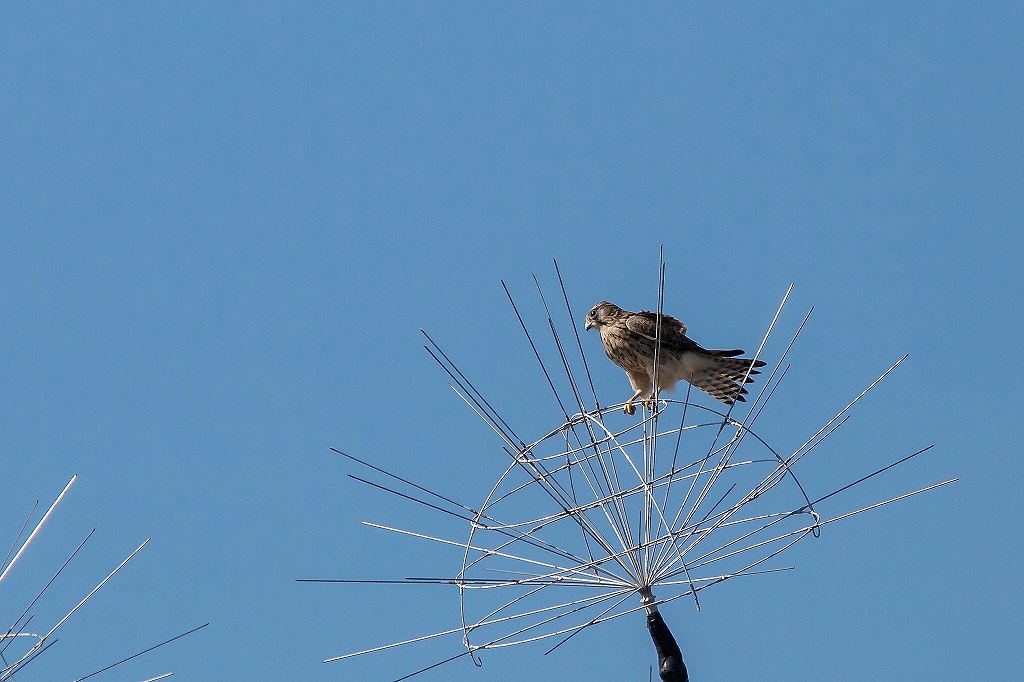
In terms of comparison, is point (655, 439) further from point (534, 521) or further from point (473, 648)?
point (473, 648)

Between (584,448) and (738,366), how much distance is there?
12.7ft

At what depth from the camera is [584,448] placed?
14.2 meters

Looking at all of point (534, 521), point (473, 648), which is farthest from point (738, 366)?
point (473, 648)

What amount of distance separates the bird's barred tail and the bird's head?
4.36 ft

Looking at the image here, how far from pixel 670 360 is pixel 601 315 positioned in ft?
3.93

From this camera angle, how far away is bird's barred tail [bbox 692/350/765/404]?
57.0 ft

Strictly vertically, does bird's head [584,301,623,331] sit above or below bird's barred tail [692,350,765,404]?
above

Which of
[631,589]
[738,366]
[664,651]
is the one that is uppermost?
[738,366]

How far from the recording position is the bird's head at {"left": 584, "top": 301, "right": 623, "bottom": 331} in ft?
59.2

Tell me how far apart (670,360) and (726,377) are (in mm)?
729

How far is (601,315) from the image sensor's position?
18188mm

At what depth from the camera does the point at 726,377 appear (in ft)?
57.6

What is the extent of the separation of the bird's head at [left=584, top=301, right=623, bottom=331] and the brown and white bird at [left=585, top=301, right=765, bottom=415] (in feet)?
0.48

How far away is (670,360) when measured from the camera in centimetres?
1750
